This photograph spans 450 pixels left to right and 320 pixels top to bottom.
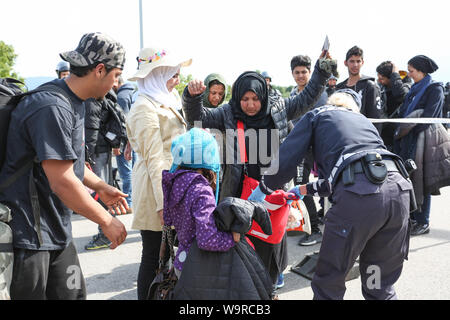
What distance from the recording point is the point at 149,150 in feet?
8.59

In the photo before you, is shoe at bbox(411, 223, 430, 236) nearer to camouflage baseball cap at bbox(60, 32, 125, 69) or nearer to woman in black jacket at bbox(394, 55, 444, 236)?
woman in black jacket at bbox(394, 55, 444, 236)

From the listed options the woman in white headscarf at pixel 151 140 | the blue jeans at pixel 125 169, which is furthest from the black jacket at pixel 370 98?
the blue jeans at pixel 125 169

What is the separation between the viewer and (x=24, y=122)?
5.60ft

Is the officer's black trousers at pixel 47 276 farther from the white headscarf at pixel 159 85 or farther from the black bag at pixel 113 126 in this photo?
the black bag at pixel 113 126

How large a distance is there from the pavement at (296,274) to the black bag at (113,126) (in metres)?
1.28

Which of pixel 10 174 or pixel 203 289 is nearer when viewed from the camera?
pixel 10 174

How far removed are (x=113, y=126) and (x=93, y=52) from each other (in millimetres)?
3361

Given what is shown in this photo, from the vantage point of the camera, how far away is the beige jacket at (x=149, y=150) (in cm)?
261

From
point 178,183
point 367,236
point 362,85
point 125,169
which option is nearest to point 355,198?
point 367,236
